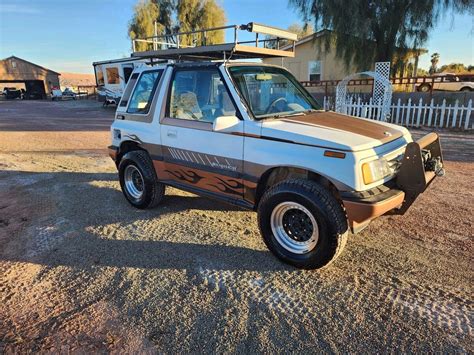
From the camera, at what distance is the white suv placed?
3184mm

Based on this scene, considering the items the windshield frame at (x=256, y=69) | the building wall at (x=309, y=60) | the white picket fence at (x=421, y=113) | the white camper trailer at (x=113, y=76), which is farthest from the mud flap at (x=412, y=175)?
the white camper trailer at (x=113, y=76)

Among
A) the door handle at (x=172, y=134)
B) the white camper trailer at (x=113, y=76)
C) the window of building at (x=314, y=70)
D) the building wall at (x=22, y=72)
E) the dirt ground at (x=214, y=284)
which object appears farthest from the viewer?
the building wall at (x=22, y=72)

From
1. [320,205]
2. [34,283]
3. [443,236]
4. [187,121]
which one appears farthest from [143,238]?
[443,236]

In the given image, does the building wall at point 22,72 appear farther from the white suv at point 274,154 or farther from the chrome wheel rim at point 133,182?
the white suv at point 274,154

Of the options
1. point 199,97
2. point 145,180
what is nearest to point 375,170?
point 199,97

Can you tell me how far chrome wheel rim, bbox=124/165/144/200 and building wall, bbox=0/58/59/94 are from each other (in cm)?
4997

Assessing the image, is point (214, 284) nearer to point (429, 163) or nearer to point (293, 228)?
point (293, 228)

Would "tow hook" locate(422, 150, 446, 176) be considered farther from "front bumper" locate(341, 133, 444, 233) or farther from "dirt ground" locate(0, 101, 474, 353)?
"dirt ground" locate(0, 101, 474, 353)

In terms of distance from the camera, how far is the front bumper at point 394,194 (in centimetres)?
302

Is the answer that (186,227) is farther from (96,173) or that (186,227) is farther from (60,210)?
(96,173)

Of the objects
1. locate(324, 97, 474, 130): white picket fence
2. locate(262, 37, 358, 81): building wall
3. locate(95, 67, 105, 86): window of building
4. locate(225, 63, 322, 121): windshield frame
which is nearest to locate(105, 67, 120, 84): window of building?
locate(95, 67, 105, 86): window of building

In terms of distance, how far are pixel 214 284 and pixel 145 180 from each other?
7.28 ft

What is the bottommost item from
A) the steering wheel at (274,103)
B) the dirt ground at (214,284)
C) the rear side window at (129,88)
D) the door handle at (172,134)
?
the dirt ground at (214,284)

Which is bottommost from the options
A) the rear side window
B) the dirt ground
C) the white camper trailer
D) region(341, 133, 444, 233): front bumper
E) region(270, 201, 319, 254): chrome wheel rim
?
the dirt ground
